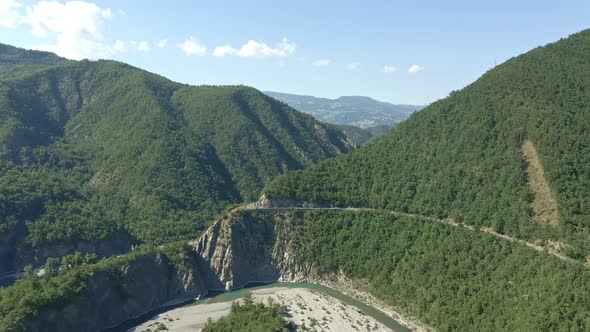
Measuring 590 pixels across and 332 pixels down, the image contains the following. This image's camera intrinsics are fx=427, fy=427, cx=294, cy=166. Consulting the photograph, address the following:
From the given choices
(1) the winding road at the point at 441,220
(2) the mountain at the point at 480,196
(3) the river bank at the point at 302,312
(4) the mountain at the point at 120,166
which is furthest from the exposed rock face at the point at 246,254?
(4) the mountain at the point at 120,166

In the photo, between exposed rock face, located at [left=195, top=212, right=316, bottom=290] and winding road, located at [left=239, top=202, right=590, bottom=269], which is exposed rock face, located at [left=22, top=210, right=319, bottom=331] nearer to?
exposed rock face, located at [left=195, top=212, right=316, bottom=290]

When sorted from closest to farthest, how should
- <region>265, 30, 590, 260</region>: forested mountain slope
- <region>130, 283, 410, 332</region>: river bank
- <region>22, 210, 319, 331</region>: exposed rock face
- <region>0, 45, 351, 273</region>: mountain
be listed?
<region>265, 30, 590, 260</region>: forested mountain slope
<region>130, 283, 410, 332</region>: river bank
<region>22, 210, 319, 331</region>: exposed rock face
<region>0, 45, 351, 273</region>: mountain

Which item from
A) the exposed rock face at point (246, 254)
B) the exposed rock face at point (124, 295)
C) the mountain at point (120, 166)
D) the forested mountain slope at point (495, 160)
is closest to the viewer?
the exposed rock face at point (124, 295)

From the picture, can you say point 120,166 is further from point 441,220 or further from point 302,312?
point 441,220

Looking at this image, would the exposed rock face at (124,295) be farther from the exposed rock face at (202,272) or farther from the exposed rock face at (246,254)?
the exposed rock face at (246,254)

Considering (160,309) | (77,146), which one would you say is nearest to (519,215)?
(160,309)

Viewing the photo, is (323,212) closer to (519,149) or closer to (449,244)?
(449,244)

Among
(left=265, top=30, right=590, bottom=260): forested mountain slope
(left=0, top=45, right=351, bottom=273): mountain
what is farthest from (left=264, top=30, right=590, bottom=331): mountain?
(left=0, top=45, right=351, bottom=273): mountain
